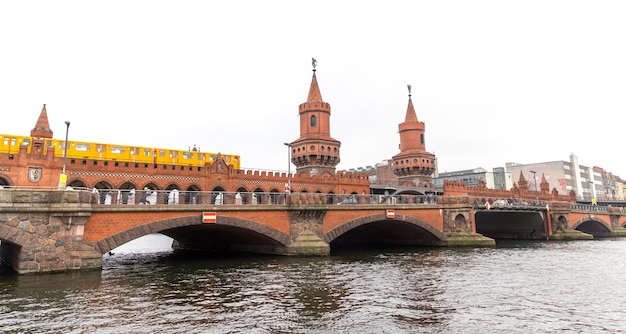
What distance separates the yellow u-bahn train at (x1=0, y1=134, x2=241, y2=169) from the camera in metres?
39.6

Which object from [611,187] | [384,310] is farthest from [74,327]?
[611,187]

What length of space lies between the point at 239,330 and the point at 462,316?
7779 millimetres

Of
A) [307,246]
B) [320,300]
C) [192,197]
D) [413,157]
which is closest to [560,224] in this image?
[413,157]

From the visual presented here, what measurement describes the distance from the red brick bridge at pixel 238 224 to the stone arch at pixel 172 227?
6cm

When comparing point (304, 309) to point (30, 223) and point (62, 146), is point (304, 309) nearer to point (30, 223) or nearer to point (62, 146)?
point (30, 223)

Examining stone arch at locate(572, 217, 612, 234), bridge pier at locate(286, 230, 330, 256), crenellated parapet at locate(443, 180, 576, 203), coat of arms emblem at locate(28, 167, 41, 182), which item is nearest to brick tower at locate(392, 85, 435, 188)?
crenellated parapet at locate(443, 180, 576, 203)

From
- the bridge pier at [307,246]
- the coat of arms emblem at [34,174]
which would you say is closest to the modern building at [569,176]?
the bridge pier at [307,246]

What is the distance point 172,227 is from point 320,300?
13812mm

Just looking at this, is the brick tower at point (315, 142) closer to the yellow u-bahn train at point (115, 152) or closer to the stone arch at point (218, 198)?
the yellow u-bahn train at point (115, 152)

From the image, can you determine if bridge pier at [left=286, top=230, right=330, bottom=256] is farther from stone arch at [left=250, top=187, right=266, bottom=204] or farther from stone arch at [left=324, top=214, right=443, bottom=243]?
stone arch at [left=250, top=187, right=266, bottom=204]

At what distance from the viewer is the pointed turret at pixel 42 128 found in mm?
52781

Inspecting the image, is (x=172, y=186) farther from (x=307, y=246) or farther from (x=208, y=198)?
(x=307, y=246)

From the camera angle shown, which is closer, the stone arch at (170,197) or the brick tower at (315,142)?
the stone arch at (170,197)

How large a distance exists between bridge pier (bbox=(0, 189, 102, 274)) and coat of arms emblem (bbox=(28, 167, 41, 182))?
60.6 ft
